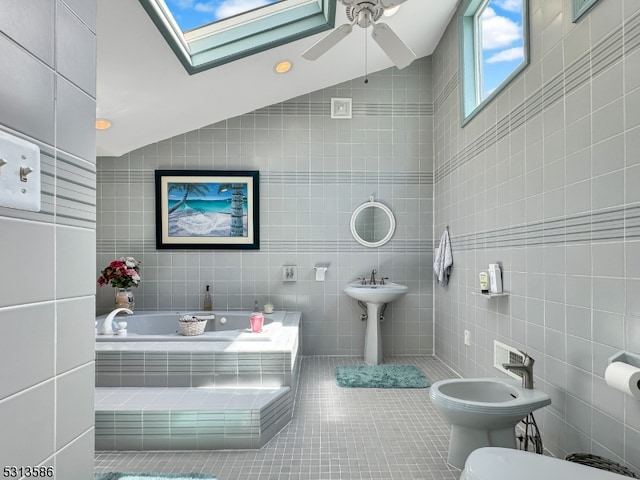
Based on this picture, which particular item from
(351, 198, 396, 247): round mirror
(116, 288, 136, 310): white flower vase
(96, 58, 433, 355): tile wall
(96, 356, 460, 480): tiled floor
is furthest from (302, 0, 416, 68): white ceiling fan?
(116, 288, 136, 310): white flower vase

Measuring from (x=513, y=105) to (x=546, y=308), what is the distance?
4.02 feet

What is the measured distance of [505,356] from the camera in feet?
8.44

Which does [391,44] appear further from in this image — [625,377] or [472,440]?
[472,440]

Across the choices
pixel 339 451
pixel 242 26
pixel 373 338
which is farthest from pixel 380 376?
pixel 242 26

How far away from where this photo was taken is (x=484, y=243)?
113 inches

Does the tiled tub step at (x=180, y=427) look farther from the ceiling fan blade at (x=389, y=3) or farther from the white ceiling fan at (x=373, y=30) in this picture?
the ceiling fan blade at (x=389, y=3)

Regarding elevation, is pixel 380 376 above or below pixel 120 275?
below

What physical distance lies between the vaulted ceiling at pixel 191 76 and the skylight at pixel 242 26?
106 mm

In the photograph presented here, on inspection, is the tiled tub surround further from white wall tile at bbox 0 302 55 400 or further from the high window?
the high window

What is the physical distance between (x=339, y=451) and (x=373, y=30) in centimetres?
231

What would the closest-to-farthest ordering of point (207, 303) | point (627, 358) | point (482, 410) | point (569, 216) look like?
point (627, 358) → point (482, 410) → point (569, 216) → point (207, 303)

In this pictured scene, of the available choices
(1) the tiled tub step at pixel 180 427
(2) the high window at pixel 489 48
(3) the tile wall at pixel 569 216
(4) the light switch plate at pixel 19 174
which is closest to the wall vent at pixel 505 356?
(3) the tile wall at pixel 569 216

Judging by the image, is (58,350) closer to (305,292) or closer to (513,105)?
(513,105)

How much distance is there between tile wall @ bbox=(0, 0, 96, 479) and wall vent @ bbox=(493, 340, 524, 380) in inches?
86.4
